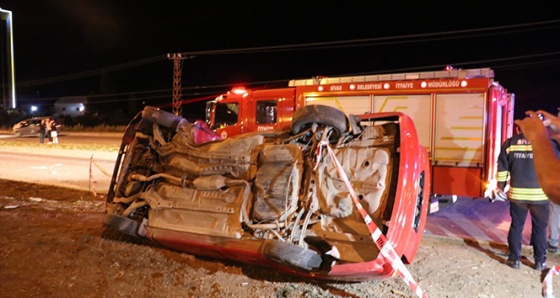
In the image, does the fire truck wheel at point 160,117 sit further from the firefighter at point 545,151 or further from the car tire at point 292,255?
the firefighter at point 545,151

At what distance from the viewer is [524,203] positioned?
5250mm

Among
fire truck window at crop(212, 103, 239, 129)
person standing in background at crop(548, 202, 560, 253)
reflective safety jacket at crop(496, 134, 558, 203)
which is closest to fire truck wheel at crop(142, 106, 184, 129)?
reflective safety jacket at crop(496, 134, 558, 203)

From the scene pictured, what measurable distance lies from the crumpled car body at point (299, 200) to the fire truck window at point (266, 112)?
16.3 feet

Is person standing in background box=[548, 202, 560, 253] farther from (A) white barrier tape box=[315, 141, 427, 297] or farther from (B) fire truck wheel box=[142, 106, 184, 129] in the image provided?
(B) fire truck wheel box=[142, 106, 184, 129]

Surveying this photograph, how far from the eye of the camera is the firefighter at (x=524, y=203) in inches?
201

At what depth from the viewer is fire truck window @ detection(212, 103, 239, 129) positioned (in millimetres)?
10797

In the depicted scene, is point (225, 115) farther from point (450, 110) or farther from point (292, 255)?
point (292, 255)

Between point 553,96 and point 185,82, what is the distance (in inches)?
1784

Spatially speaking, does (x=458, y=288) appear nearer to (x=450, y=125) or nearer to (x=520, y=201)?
(x=520, y=201)

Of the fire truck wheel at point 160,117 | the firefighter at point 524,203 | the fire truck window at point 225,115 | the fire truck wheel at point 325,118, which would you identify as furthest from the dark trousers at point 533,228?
the fire truck window at point 225,115

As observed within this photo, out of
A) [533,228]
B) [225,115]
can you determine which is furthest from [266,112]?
[533,228]

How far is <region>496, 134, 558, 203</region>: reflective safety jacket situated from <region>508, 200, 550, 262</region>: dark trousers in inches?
3.4

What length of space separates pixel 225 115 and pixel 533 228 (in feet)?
24.1

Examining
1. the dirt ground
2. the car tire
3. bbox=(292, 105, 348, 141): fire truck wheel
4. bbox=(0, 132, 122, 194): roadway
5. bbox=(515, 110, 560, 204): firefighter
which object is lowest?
the dirt ground
